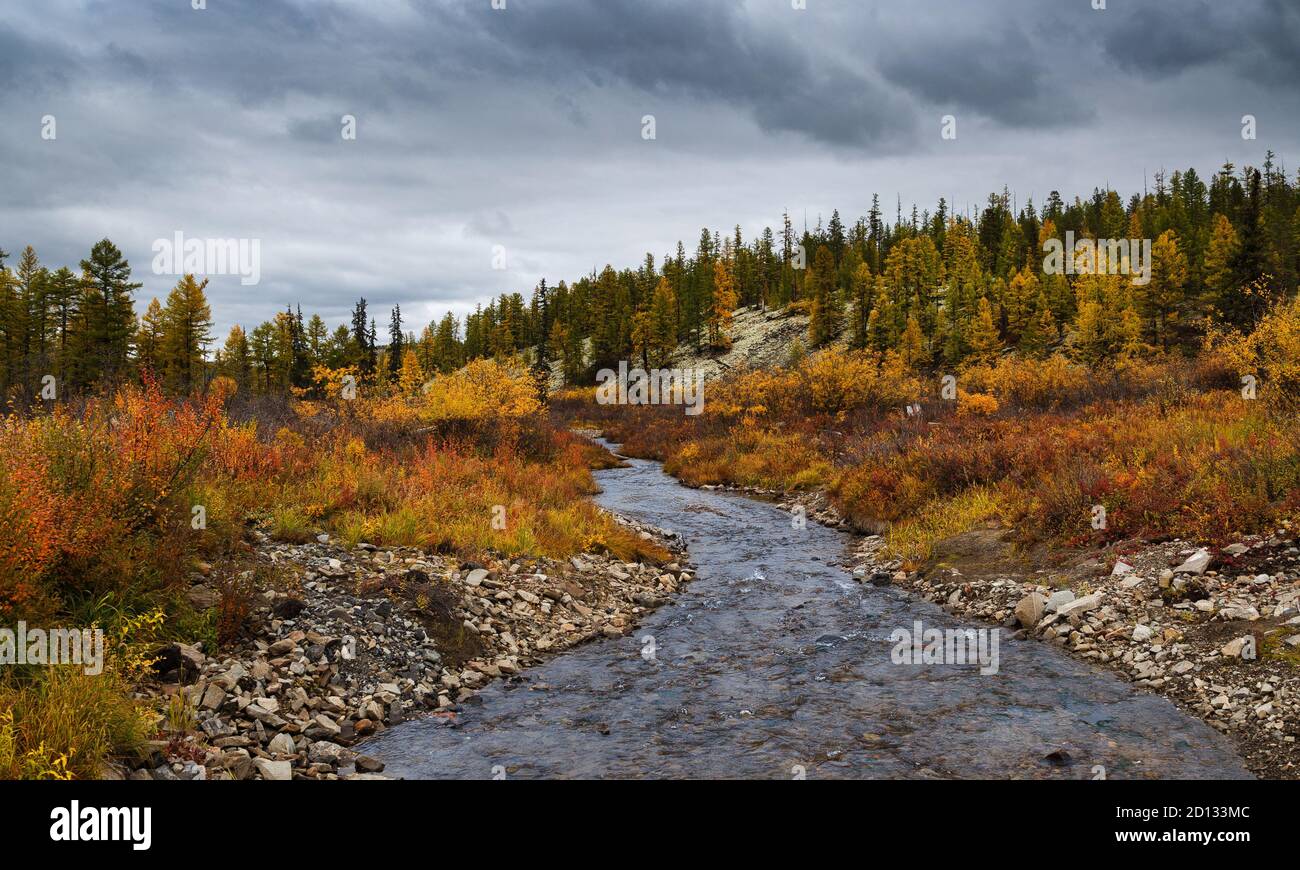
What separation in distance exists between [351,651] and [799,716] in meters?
5.05

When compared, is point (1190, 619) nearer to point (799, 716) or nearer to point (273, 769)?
point (799, 716)

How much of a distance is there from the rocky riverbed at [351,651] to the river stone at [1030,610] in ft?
18.9

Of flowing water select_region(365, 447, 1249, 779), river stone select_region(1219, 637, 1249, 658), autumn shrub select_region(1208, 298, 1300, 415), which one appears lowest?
flowing water select_region(365, 447, 1249, 779)

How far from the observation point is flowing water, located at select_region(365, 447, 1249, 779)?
21.2 feet

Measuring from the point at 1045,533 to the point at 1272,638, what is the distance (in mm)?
5184

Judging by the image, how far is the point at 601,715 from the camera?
776 centimetres

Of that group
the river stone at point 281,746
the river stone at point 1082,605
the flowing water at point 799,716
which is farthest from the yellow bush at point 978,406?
the river stone at point 281,746

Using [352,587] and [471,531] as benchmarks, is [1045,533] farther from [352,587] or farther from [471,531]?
[352,587]

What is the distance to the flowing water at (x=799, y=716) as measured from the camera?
648 centimetres

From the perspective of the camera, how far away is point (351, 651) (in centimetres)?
809

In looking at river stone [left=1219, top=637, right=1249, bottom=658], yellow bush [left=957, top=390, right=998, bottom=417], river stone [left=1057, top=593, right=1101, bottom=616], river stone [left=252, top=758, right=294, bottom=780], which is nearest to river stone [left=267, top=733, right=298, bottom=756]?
river stone [left=252, top=758, right=294, bottom=780]

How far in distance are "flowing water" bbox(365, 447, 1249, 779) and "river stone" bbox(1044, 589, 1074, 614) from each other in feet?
2.97

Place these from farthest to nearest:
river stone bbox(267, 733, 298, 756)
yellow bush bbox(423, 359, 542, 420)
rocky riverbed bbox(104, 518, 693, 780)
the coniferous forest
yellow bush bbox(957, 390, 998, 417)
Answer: the coniferous forest
yellow bush bbox(957, 390, 998, 417)
yellow bush bbox(423, 359, 542, 420)
river stone bbox(267, 733, 298, 756)
rocky riverbed bbox(104, 518, 693, 780)

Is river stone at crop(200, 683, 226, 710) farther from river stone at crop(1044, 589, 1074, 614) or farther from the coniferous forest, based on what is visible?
the coniferous forest
